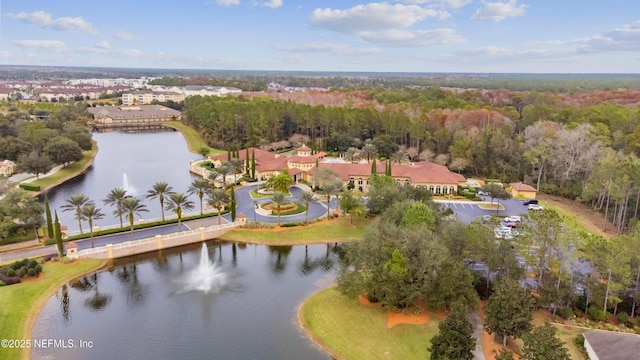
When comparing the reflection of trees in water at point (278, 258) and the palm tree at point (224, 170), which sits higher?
the palm tree at point (224, 170)

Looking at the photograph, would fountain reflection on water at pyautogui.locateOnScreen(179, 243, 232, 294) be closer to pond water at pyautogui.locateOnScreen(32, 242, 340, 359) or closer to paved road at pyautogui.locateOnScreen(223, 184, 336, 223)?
pond water at pyautogui.locateOnScreen(32, 242, 340, 359)

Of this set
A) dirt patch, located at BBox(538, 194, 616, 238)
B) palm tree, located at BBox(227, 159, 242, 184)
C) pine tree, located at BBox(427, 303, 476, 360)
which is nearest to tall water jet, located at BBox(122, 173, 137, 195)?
palm tree, located at BBox(227, 159, 242, 184)

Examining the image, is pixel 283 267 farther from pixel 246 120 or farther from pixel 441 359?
pixel 246 120

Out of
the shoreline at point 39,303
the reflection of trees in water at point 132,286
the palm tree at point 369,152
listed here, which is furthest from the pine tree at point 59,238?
the palm tree at point 369,152

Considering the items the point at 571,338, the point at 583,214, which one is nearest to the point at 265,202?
the point at 571,338

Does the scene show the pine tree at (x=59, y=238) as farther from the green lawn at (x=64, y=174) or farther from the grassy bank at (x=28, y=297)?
the green lawn at (x=64, y=174)
